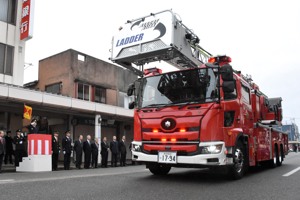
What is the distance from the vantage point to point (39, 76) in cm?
2491

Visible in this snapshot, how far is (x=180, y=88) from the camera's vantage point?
25.8ft

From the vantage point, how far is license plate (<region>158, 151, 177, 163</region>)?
7289mm

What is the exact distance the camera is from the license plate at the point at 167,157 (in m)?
7.29

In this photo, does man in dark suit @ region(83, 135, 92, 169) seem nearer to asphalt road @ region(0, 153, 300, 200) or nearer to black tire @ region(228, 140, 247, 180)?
asphalt road @ region(0, 153, 300, 200)

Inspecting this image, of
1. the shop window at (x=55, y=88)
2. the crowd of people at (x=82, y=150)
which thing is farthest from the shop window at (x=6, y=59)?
the crowd of people at (x=82, y=150)

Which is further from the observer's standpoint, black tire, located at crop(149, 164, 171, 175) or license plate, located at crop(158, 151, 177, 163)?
black tire, located at crop(149, 164, 171, 175)

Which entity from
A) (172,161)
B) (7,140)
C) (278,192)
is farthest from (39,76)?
(278,192)

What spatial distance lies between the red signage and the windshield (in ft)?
41.4

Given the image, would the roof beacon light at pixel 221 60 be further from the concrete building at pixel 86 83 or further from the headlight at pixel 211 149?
the concrete building at pixel 86 83

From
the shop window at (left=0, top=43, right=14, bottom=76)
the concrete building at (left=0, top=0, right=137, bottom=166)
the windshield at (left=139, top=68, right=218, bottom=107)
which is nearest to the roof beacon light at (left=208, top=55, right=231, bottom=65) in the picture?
the windshield at (left=139, top=68, right=218, bottom=107)

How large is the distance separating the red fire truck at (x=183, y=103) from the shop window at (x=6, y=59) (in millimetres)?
11551

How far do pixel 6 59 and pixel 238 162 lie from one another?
15.1 m

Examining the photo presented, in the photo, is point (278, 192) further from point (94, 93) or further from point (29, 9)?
point (94, 93)

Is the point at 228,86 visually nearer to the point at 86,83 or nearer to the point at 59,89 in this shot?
the point at 86,83
